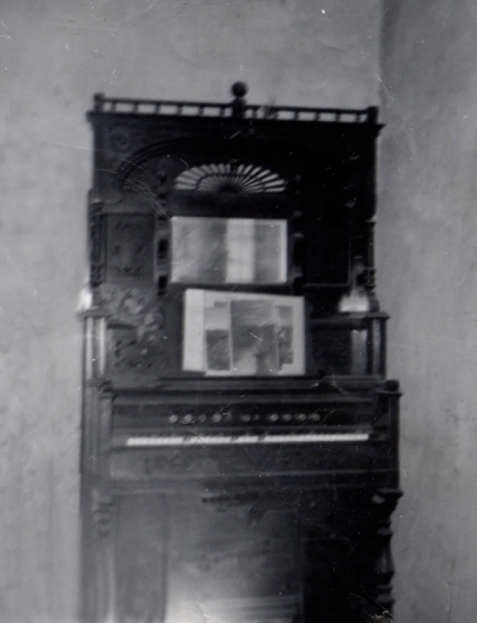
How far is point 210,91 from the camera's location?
8.54ft

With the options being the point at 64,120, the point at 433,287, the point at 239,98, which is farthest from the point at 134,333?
the point at 433,287

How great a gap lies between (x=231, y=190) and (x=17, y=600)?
5.64 ft

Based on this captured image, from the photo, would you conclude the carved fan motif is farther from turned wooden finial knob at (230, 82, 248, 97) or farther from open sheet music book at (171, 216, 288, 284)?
turned wooden finial knob at (230, 82, 248, 97)

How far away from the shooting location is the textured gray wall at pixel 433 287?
2420 millimetres

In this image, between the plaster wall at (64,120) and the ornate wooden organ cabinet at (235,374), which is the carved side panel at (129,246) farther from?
the plaster wall at (64,120)

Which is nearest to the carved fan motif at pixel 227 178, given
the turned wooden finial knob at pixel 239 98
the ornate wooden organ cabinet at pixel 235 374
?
the ornate wooden organ cabinet at pixel 235 374

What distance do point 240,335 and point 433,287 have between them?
0.73 m

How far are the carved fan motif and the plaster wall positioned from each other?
289mm

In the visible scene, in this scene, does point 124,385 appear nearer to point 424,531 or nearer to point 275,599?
point 275,599

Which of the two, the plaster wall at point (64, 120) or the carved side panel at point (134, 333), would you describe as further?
the carved side panel at point (134, 333)

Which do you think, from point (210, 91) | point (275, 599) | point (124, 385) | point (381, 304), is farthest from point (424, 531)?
point (210, 91)

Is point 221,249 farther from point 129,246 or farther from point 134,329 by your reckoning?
point 134,329

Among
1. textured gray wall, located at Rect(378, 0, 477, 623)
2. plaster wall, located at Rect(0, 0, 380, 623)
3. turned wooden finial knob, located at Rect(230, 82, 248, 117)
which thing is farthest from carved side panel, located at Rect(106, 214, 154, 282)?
textured gray wall, located at Rect(378, 0, 477, 623)

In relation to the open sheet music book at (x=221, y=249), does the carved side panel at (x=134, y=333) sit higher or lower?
lower
